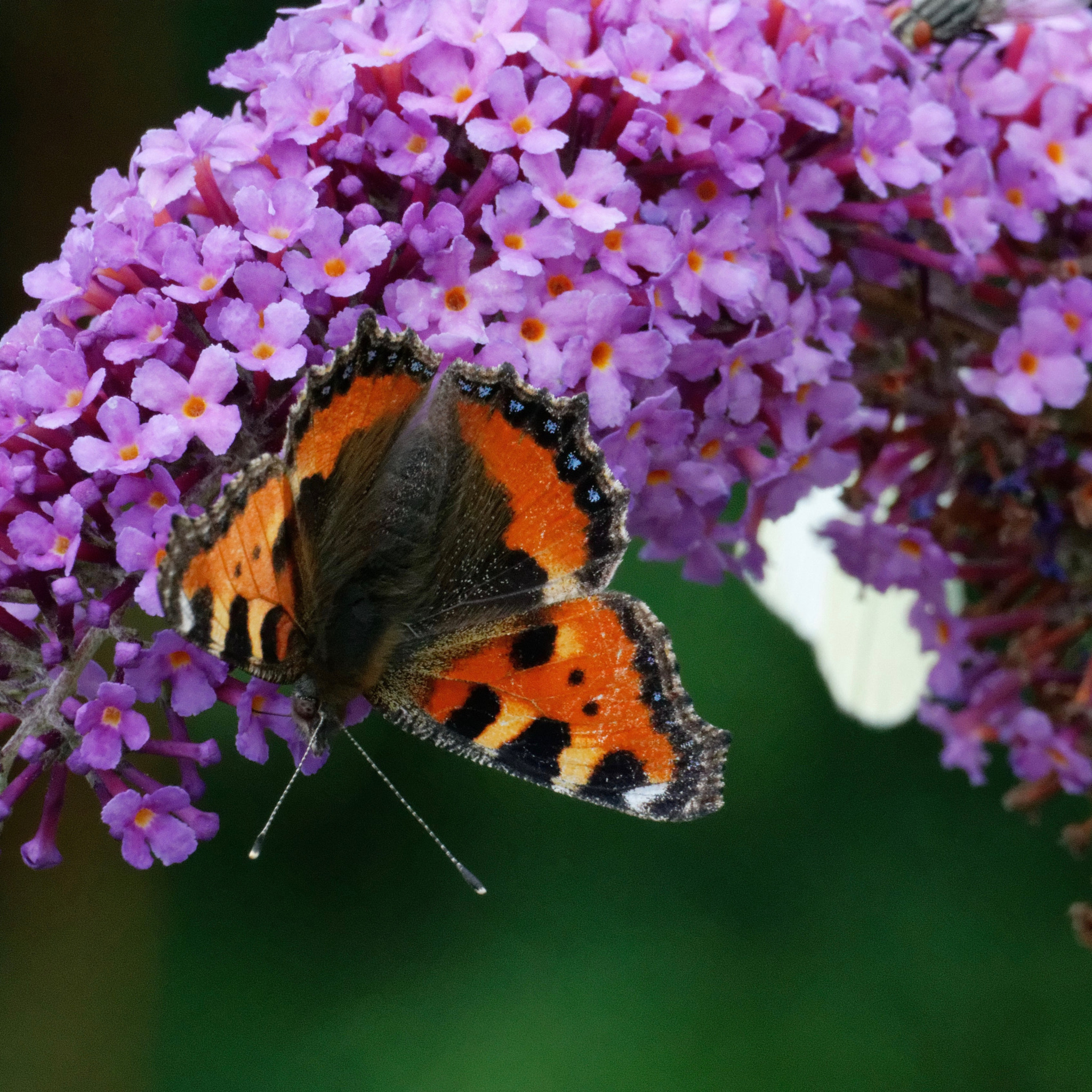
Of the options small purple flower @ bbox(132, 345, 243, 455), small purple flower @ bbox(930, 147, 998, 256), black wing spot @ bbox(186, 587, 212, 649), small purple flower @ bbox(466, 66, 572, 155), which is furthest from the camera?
small purple flower @ bbox(930, 147, 998, 256)

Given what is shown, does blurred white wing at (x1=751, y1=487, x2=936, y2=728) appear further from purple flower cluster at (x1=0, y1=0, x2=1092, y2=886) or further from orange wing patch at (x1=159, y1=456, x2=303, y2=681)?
orange wing patch at (x1=159, y1=456, x2=303, y2=681)

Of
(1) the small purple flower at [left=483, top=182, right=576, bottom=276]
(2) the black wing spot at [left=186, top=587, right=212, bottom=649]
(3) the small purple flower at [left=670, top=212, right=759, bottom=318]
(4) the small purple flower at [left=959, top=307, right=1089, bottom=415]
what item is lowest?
(4) the small purple flower at [left=959, top=307, right=1089, bottom=415]

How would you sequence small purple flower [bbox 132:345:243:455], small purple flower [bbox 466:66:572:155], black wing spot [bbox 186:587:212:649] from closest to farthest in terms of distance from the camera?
black wing spot [bbox 186:587:212:649], small purple flower [bbox 132:345:243:455], small purple flower [bbox 466:66:572:155]

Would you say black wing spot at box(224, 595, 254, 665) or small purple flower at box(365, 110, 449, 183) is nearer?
black wing spot at box(224, 595, 254, 665)

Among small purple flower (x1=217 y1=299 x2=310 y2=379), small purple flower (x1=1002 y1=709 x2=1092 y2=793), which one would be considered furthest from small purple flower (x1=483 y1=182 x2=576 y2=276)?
small purple flower (x1=1002 y1=709 x2=1092 y2=793)

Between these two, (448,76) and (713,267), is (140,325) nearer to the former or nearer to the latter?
(448,76)

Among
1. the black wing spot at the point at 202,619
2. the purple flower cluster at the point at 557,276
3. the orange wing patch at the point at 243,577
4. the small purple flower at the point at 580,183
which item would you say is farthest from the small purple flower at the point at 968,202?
the black wing spot at the point at 202,619

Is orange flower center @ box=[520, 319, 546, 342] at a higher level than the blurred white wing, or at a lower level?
higher
